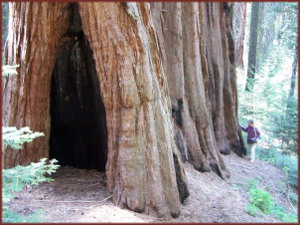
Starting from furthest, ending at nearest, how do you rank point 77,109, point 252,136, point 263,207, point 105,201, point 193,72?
1. point 252,136
2. point 193,72
3. point 77,109
4. point 263,207
5. point 105,201

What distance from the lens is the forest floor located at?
3.93 meters

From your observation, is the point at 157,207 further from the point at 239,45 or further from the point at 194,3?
the point at 239,45

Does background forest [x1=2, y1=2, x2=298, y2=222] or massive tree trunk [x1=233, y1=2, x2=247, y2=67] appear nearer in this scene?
background forest [x1=2, y1=2, x2=298, y2=222]

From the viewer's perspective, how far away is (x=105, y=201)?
4.45 meters

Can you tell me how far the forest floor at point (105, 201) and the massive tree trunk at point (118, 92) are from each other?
0.28 meters

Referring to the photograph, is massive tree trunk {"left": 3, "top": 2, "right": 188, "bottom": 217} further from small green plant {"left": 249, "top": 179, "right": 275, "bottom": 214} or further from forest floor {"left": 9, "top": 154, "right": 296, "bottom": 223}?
small green plant {"left": 249, "top": 179, "right": 275, "bottom": 214}

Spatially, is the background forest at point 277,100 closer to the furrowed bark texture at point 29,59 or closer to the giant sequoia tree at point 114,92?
the giant sequoia tree at point 114,92

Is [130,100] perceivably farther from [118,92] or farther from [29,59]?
[29,59]

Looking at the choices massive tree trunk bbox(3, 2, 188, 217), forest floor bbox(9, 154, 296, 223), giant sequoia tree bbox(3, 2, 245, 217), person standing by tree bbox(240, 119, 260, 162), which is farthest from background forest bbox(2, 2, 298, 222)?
massive tree trunk bbox(3, 2, 188, 217)

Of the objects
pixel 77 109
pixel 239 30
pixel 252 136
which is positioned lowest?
pixel 252 136

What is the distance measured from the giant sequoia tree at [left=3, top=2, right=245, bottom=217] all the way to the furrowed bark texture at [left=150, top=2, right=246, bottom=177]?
25 mm

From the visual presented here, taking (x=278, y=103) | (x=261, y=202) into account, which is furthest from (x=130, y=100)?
(x=278, y=103)

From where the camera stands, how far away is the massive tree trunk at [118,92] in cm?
423

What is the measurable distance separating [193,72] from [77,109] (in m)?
2.81
